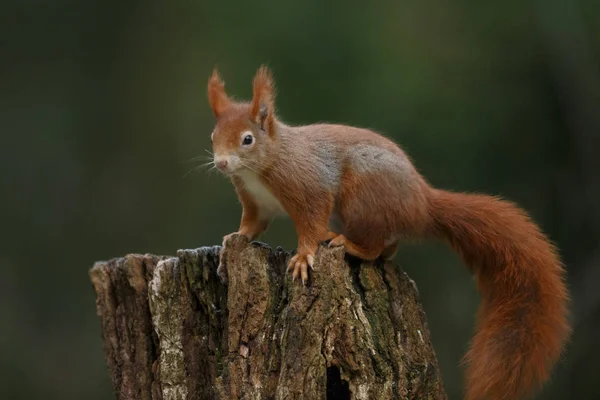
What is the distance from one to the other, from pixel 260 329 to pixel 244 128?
706 mm

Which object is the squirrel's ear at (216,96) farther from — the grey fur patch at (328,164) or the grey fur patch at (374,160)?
the grey fur patch at (374,160)

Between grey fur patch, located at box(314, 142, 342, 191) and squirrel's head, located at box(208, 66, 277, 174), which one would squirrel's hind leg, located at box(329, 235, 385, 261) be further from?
squirrel's head, located at box(208, 66, 277, 174)

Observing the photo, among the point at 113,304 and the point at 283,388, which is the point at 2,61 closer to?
the point at 113,304

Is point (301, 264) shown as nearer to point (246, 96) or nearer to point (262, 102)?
point (262, 102)

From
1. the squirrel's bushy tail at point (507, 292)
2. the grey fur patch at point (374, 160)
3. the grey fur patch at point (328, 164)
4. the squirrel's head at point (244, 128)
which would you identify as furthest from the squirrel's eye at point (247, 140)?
the squirrel's bushy tail at point (507, 292)

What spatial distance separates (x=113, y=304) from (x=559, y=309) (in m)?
1.51

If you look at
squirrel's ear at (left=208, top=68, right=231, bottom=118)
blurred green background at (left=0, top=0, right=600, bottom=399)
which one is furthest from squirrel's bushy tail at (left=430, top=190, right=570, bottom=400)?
blurred green background at (left=0, top=0, right=600, bottom=399)

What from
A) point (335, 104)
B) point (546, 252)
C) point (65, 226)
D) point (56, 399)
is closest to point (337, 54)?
point (335, 104)

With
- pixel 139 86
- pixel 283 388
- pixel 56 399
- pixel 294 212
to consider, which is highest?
pixel 139 86

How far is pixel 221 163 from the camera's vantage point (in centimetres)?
326

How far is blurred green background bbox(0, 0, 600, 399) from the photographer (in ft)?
20.0

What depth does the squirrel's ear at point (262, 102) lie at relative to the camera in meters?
3.41

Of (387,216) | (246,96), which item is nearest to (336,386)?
(387,216)

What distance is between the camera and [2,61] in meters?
8.75
